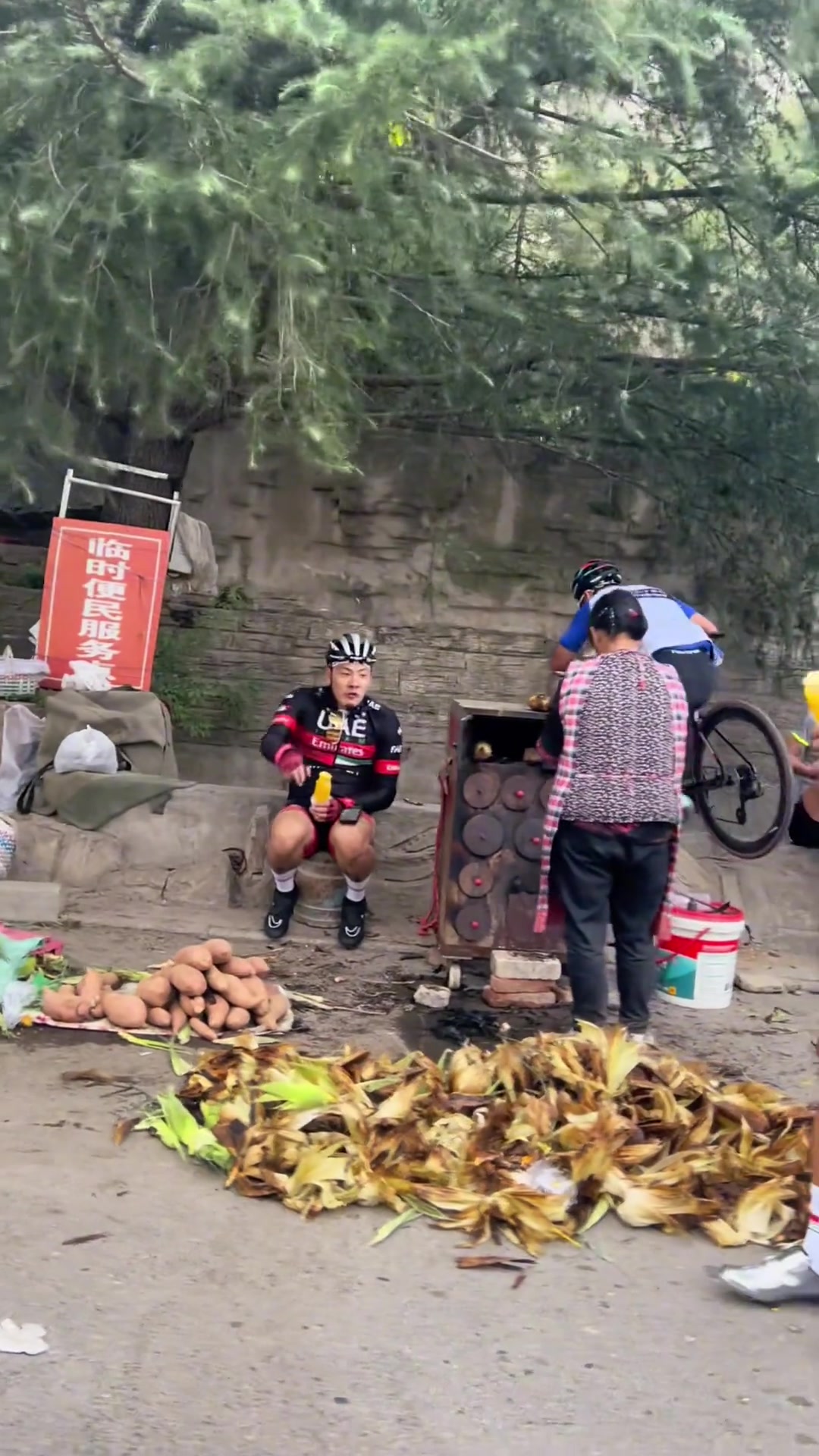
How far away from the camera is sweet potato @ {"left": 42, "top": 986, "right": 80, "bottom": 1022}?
511cm

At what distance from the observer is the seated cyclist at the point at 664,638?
19.9 feet

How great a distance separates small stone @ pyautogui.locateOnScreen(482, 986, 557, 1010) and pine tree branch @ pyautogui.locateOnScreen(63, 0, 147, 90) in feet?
13.1

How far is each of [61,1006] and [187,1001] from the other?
0.50 m

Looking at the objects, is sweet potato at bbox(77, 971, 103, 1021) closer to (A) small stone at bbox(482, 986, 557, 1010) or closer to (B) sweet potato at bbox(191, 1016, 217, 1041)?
(B) sweet potato at bbox(191, 1016, 217, 1041)

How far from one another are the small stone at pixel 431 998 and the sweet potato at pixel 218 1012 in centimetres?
94

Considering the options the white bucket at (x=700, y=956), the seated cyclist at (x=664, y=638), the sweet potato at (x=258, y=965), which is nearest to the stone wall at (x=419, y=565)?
the seated cyclist at (x=664, y=638)

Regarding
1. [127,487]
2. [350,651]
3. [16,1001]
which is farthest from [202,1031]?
[127,487]

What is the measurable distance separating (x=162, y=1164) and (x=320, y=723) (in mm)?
2927

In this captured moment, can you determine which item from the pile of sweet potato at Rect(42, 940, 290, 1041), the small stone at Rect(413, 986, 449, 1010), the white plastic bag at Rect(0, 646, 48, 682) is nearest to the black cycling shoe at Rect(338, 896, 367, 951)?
the small stone at Rect(413, 986, 449, 1010)

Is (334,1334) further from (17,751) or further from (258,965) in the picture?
(17,751)

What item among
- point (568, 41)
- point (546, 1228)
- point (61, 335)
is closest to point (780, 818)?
point (546, 1228)

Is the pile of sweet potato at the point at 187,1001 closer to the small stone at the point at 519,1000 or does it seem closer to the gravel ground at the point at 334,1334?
the gravel ground at the point at 334,1334

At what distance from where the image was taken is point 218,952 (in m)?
5.26

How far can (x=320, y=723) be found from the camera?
658 cm
